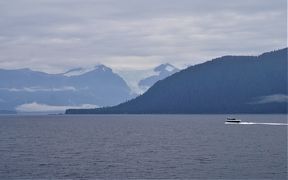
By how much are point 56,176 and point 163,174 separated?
2040cm

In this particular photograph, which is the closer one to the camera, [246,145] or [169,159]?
[169,159]

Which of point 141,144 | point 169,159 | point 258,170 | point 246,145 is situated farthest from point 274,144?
point 258,170

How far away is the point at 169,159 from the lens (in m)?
138

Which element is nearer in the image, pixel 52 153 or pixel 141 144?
pixel 52 153

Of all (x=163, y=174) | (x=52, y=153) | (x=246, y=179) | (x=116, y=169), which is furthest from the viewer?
(x=52, y=153)

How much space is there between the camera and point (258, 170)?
11700 cm

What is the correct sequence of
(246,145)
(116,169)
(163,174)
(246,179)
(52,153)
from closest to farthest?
(246,179), (163,174), (116,169), (52,153), (246,145)

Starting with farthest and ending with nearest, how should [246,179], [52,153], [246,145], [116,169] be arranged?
[246,145] → [52,153] → [116,169] → [246,179]

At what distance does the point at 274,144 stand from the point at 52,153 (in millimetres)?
69842

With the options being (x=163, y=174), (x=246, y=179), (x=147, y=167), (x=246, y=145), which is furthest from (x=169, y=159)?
(x=246, y=145)

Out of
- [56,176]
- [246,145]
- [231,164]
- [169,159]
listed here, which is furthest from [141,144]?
[56,176]

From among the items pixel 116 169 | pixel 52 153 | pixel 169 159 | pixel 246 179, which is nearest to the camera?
pixel 246 179

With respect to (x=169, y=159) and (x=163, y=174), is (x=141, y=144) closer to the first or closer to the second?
(x=169, y=159)

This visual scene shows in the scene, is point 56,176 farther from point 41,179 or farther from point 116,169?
point 116,169
